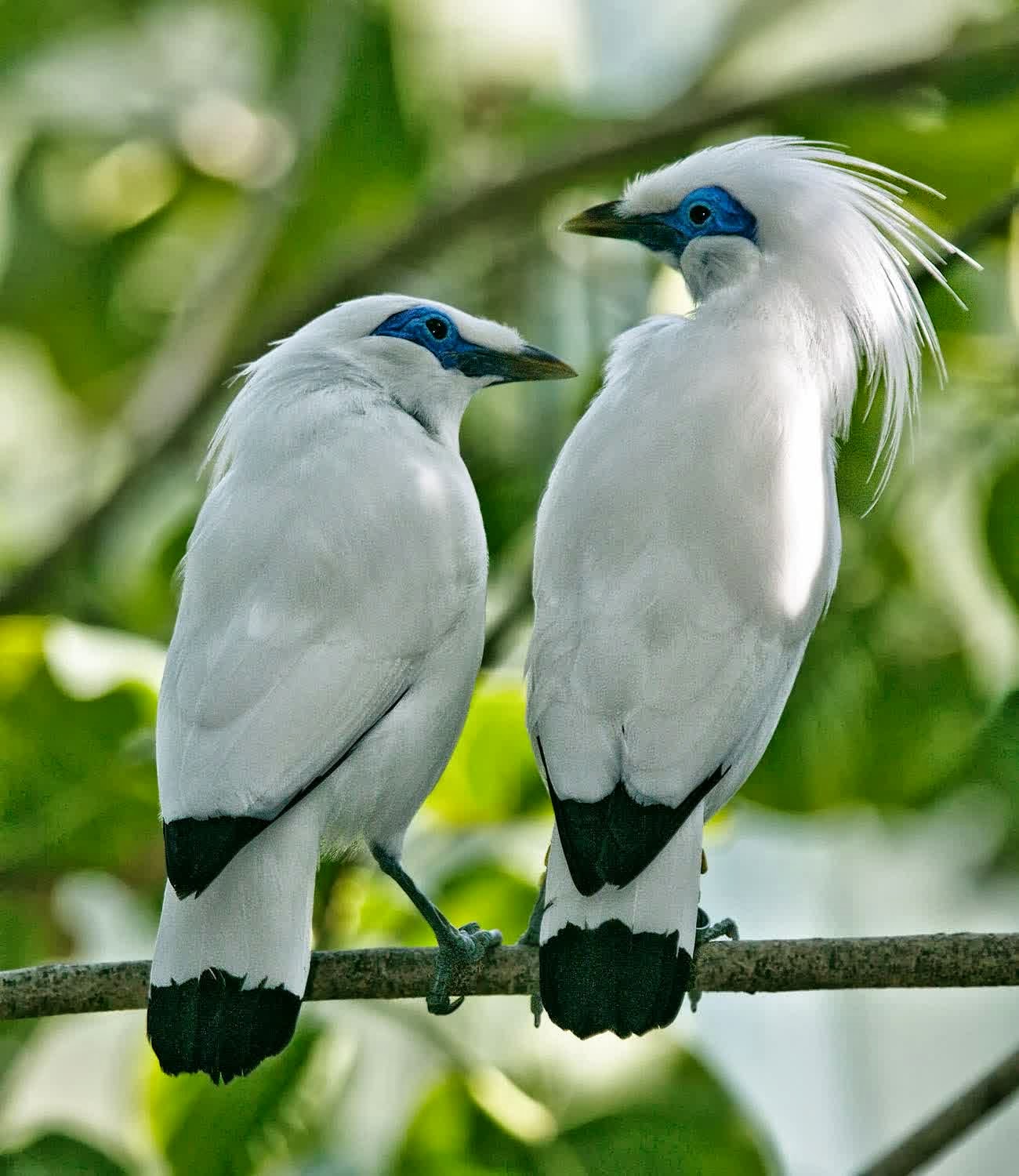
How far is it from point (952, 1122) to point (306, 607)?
3.68 feet

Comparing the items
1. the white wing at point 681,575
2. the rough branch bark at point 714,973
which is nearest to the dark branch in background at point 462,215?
the white wing at point 681,575

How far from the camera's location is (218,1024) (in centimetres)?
216

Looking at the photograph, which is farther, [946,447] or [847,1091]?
[847,1091]

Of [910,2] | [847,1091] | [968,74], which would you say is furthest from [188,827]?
[910,2]

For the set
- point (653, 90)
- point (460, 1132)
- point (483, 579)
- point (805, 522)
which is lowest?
point (460, 1132)

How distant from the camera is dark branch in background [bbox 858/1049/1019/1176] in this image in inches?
94.3

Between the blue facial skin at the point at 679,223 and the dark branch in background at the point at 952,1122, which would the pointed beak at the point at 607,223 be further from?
the dark branch in background at the point at 952,1122

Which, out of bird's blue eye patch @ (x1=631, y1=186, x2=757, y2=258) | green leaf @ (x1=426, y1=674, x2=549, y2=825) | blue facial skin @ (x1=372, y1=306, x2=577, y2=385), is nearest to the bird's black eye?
blue facial skin @ (x1=372, y1=306, x2=577, y2=385)

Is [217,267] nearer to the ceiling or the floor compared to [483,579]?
nearer to the floor

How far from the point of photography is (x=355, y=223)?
485cm

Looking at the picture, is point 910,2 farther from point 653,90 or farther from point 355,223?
point 355,223

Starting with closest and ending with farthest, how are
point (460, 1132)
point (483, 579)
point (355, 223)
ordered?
point (483, 579) → point (460, 1132) → point (355, 223)

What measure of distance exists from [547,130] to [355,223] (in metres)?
0.64

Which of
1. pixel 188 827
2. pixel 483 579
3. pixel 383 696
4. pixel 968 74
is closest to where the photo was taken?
pixel 188 827
